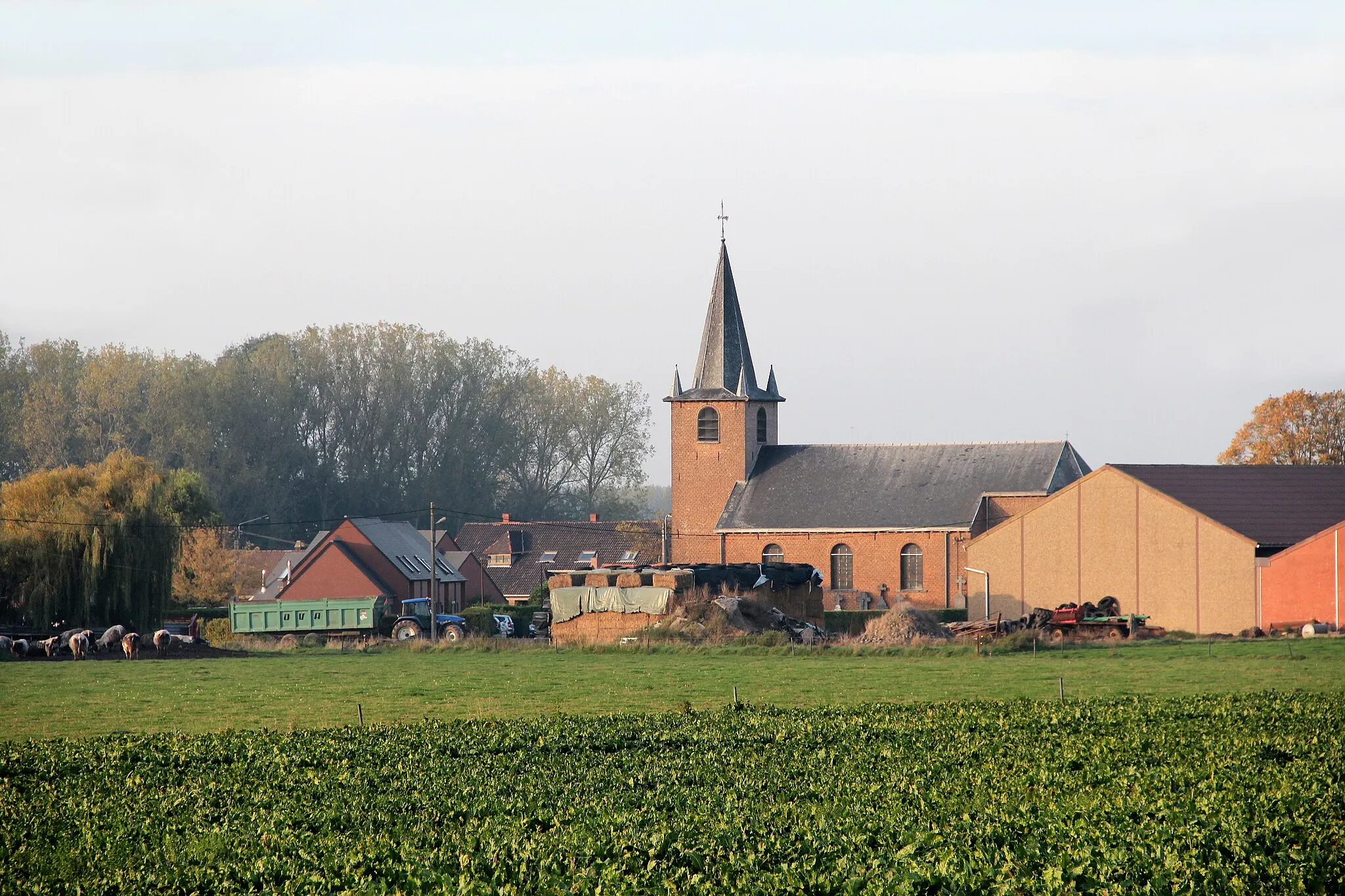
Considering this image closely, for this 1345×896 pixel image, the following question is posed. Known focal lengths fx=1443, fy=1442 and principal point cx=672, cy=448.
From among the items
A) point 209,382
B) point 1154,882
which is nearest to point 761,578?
point 1154,882

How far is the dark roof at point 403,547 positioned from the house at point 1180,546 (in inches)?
959

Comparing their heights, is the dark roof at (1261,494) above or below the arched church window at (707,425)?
below

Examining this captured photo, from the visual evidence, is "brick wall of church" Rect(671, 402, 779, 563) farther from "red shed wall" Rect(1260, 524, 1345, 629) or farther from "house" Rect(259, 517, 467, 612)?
"red shed wall" Rect(1260, 524, 1345, 629)

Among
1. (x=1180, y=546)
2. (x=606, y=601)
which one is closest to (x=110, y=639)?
(x=606, y=601)

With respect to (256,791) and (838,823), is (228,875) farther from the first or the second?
(838,823)

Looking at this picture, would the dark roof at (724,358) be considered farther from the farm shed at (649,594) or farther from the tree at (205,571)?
the tree at (205,571)

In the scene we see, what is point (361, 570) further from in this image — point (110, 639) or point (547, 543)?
point (110, 639)

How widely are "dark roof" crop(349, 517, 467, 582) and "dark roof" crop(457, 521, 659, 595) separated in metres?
5.71

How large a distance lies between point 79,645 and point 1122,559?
1315 inches

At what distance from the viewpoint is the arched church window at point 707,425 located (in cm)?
6266

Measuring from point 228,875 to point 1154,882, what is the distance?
6961 mm

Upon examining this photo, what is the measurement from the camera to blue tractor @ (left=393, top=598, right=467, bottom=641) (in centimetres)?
4750

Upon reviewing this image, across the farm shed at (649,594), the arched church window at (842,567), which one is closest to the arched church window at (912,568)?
the arched church window at (842,567)

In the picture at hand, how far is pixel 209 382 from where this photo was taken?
8050cm
